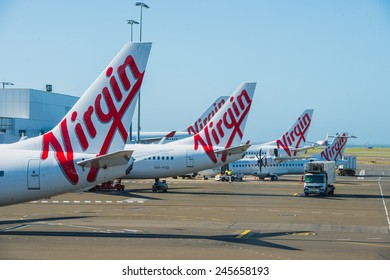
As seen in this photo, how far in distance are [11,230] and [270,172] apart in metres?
83.1

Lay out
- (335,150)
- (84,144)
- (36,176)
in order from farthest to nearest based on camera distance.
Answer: (335,150) < (84,144) < (36,176)

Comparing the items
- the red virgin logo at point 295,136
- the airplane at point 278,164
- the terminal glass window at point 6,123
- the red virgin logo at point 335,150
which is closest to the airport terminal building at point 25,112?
the terminal glass window at point 6,123

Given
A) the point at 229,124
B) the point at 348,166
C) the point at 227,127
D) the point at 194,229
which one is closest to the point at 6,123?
the point at 227,127

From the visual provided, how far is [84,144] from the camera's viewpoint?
112ft

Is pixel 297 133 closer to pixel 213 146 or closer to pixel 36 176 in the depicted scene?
pixel 213 146

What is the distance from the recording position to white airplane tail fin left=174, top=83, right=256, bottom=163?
6750 centimetres

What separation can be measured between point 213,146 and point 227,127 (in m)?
2.69

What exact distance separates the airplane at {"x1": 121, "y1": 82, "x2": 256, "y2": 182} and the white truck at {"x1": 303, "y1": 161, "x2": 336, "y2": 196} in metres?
11.0

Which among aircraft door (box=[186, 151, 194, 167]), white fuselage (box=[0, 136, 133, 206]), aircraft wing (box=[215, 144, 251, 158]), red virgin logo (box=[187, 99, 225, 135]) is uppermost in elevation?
red virgin logo (box=[187, 99, 225, 135])

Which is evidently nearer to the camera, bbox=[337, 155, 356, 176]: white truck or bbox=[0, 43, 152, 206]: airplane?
bbox=[0, 43, 152, 206]: airplane

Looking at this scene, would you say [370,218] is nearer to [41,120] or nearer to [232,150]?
[232,150]

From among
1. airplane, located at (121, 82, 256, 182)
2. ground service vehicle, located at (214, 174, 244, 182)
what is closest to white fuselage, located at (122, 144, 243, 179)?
airplane, located at (121, 82, 256, 182)

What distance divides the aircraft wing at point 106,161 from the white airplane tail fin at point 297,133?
89671 mm

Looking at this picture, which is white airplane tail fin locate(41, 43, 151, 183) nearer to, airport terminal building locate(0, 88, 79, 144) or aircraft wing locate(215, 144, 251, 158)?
aircraft wing locate(215, 144, 251, 158)
